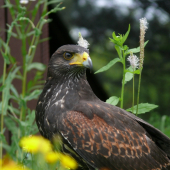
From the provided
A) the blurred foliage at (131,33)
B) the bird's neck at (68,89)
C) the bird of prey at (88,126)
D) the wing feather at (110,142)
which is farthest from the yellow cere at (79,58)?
the blurred foliage at (131,33)

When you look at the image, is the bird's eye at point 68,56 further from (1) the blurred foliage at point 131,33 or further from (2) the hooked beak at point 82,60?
(1) the blurred foliage at point 131,33

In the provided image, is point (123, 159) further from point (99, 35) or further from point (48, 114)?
point (99, 35)

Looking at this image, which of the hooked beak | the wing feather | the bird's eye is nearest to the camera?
the wing feather

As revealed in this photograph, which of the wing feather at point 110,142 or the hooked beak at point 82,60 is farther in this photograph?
the hooked beak at point 82,60

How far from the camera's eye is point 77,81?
105 inches

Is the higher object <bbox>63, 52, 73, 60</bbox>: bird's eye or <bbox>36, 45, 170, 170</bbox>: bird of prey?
<bbox>63, 52, 73, 60</bbox>: bird's eye

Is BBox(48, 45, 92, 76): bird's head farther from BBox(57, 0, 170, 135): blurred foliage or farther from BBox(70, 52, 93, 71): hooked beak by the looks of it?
BBox(57, 0, 170, 135): blurred foliage

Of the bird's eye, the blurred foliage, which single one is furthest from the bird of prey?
the blurred foliage

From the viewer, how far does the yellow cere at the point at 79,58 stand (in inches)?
98.7

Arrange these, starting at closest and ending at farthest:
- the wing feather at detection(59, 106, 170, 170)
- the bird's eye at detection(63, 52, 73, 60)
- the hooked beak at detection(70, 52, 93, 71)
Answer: the wing feather at detection(59, 106, 170, 170) < the hooked beak at detection(70, 52, 93, 71) < the bird's eye at detection(63, 52, 73, 60)

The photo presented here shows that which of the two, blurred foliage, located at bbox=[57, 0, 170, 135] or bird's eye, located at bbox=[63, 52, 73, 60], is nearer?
bird's eye, located at bbox=[63, 52, 73, 60]

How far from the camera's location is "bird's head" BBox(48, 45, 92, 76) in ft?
8.34

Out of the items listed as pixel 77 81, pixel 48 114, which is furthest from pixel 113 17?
pixel 48 114

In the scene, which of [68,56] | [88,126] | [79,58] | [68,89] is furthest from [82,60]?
[88,126]
